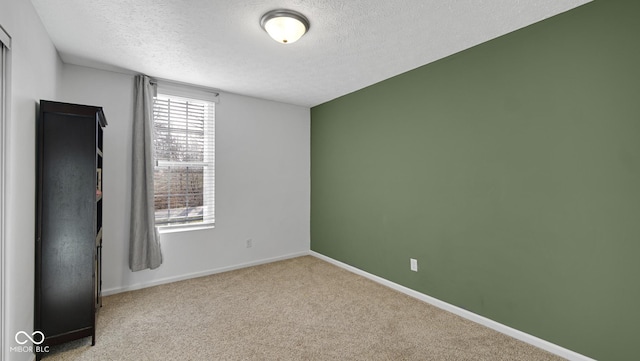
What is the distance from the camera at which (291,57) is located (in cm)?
274

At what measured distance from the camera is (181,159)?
3609 mm

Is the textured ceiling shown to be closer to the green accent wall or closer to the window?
the green accent wall

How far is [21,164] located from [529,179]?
11.5ft

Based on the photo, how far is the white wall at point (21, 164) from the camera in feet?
5.26

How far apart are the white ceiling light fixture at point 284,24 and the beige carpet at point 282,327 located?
2336mm

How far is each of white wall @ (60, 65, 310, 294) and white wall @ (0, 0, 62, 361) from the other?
3.46 feet

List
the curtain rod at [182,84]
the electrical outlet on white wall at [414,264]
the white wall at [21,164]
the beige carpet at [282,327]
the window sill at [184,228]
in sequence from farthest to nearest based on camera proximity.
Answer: the window sill at [184,228]
the curtain rod at [182,84]
the electrical outlet on white wall at [414,264]
the beige carpet at [282,327]
the white wall at [21,164]

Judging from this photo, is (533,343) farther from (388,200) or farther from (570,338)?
(388,200)

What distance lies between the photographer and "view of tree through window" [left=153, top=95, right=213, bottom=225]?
3.46 metres

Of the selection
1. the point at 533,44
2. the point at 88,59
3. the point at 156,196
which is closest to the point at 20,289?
the point at 156,196

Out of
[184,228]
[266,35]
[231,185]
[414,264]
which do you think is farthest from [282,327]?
[266,35]

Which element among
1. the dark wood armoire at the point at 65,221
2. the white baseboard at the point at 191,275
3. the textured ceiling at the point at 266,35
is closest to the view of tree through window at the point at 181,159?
the textured ceiling at the point at 266,35

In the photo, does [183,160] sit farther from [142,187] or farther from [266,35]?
[266,35]

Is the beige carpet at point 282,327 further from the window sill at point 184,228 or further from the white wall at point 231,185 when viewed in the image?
the window sill at point 184,228
